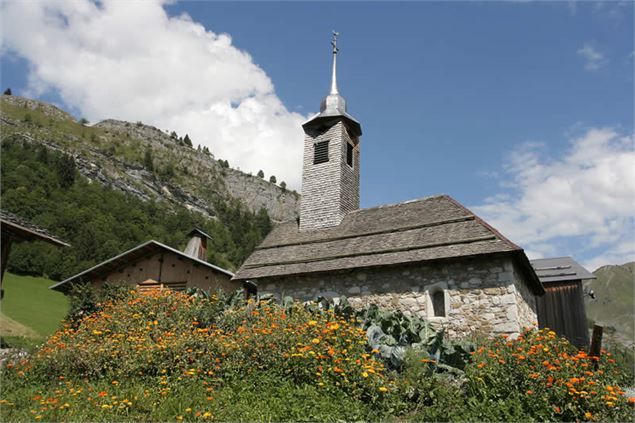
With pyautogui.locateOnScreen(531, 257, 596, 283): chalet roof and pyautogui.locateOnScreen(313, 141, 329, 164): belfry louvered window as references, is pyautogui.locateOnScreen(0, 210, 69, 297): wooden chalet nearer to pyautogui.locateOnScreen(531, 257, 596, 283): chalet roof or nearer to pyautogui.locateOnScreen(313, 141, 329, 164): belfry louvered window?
pyautogui.locateOnScreen(313, 141, 329, 164): belfry louvered window

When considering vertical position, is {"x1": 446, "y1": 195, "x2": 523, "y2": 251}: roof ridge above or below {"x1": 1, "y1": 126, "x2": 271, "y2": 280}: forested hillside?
below

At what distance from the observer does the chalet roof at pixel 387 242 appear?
42.7ft

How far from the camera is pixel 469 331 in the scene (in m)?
12.3

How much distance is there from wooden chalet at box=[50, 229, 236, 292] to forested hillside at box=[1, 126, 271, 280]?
26.0 m

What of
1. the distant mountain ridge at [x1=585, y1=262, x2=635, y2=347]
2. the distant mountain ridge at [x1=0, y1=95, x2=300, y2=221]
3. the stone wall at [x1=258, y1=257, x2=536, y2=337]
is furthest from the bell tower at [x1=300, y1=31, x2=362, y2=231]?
→ the distant mountain ridge at [x1=585, y1=262, x2=635, y2=347]

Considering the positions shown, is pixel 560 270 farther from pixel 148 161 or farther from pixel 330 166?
pixel 148 161

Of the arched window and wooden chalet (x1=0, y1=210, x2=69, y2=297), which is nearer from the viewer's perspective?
Answer: wooden chalet (x1=0, y1=210, x2=69, y2=297)

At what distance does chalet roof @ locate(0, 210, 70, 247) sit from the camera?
981 centimetres

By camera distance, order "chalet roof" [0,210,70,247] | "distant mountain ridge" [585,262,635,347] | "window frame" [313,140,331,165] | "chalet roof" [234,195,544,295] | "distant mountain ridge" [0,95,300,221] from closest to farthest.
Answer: "chalet roof" [0,210,70,247] → "chalet roof" [234,195,544,295] → "window frame" [313,140,331,165] → "distant mountain ridge" [0,95,300,221] → "distant mountain ridge" [585,262,635,347]

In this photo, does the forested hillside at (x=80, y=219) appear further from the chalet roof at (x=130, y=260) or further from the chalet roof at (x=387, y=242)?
the chalet roof at (x=387, y=242)

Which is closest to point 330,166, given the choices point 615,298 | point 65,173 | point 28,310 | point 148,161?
point 28,310

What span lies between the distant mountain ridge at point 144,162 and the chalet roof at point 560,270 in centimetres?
7798

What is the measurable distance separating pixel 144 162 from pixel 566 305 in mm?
100010

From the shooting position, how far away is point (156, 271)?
794 inches
